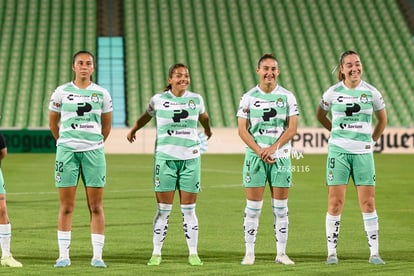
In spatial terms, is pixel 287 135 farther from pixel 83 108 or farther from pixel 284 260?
pixel 83 108

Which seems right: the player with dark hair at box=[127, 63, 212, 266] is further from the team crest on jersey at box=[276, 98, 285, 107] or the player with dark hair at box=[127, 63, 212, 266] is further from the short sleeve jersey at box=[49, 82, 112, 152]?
the team crest on jersey at box=[276, 98, 285, 107]

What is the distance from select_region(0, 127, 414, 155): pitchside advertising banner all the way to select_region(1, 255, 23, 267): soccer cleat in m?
21.2

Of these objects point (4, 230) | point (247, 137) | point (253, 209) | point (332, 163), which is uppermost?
point (247, 137)

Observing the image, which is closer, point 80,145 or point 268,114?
point 80,145

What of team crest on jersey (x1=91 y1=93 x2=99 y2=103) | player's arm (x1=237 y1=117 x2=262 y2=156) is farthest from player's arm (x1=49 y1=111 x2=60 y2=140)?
player's arm (x1=237 y1=117 x2=262 y2=156)

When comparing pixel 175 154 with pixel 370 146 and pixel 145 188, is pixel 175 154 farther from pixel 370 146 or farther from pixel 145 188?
pixel 145 188

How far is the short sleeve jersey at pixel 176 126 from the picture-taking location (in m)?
9.15

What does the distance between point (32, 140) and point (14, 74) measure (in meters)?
6.79

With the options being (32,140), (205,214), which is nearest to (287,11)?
(32,140)

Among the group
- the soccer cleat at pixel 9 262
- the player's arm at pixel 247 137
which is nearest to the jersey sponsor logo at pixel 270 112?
the player's arm at pixel 247 137

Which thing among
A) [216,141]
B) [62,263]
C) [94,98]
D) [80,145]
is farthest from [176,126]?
[216,141]

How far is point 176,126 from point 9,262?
203cm

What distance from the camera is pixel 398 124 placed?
34.3m

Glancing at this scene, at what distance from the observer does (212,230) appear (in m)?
12.1
